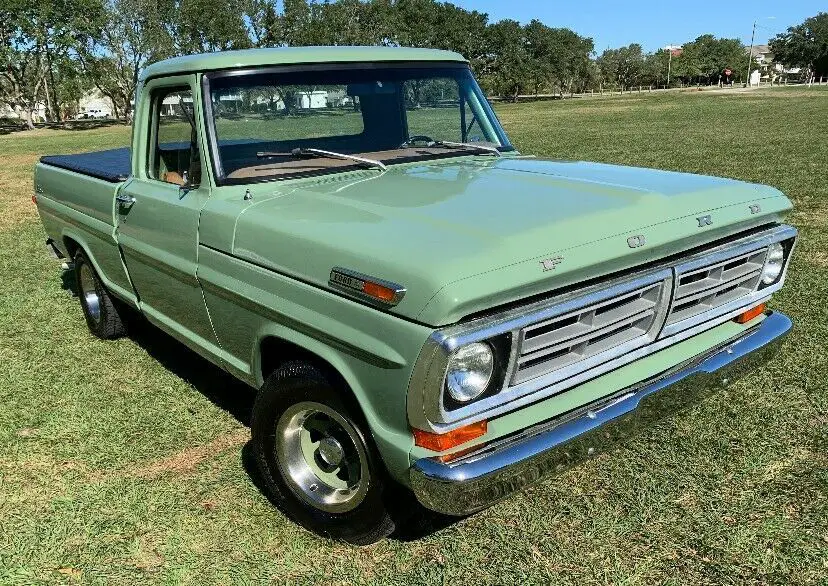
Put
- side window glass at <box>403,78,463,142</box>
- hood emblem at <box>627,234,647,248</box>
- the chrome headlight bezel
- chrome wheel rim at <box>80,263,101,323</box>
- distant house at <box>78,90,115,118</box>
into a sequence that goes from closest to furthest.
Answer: hood emblem at <box>627,234,647,248</box>
the chrome headlight bezel
side window glass at <box>403,78,463,142</box>
chrome wheel rim at <box>80,263,101,323</box>
distant house at <box>78,90,115,118</box>

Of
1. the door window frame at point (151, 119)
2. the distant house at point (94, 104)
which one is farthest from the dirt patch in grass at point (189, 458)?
the distant house at point (94, 104)

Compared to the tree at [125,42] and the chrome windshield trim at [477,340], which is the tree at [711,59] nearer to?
the tree at [125,42]

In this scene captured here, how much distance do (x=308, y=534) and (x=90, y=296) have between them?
10.3ft

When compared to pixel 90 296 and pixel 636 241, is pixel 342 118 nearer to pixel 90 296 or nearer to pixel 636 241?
pixel 636 241

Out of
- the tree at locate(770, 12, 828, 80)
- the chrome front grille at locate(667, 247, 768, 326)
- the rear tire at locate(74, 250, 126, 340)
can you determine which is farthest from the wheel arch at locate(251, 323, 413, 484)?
the tree at locate(770, 12, 828, 80)

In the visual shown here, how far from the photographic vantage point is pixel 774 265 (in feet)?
10.5

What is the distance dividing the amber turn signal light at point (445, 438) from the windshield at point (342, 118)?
1.53 m

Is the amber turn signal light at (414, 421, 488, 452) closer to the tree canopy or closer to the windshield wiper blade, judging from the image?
the windshield wiper blade

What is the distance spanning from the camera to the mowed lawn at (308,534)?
2.71 metres

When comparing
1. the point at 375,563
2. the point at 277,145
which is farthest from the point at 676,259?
the point at 277,145

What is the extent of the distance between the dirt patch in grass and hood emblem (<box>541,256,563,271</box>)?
2.09 meters

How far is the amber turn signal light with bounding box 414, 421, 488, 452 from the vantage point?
2281 millimetres

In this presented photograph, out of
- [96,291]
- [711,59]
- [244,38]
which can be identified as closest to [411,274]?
[96,291]

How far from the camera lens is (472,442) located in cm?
232
